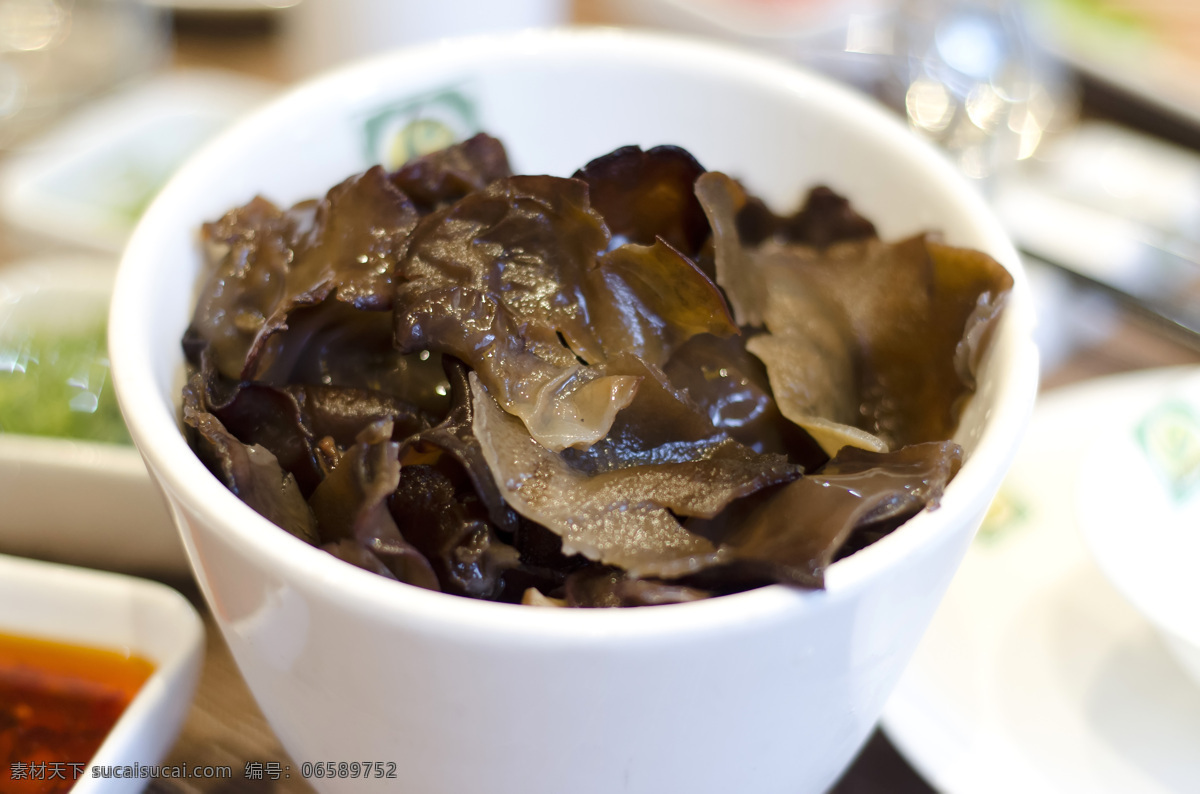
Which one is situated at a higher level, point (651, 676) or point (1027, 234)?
point (651, 676)

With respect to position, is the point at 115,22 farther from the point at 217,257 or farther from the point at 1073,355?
the point at 1073,355

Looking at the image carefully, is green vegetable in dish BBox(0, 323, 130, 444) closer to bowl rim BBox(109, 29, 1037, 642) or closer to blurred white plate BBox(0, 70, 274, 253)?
blurred white plate BBox(0, 70, 274, 253)

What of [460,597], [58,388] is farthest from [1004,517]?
[58,388]

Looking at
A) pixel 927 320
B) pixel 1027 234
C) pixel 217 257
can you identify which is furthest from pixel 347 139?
pixel 1027 234

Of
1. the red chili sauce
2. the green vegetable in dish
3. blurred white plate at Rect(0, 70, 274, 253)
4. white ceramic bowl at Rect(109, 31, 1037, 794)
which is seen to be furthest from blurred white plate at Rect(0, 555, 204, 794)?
blurred white plate at Rect(0, 70, 274, 253)

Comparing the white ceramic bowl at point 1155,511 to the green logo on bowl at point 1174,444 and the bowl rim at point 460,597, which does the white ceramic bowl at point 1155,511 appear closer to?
the green logo on bowl at point 1174,444
